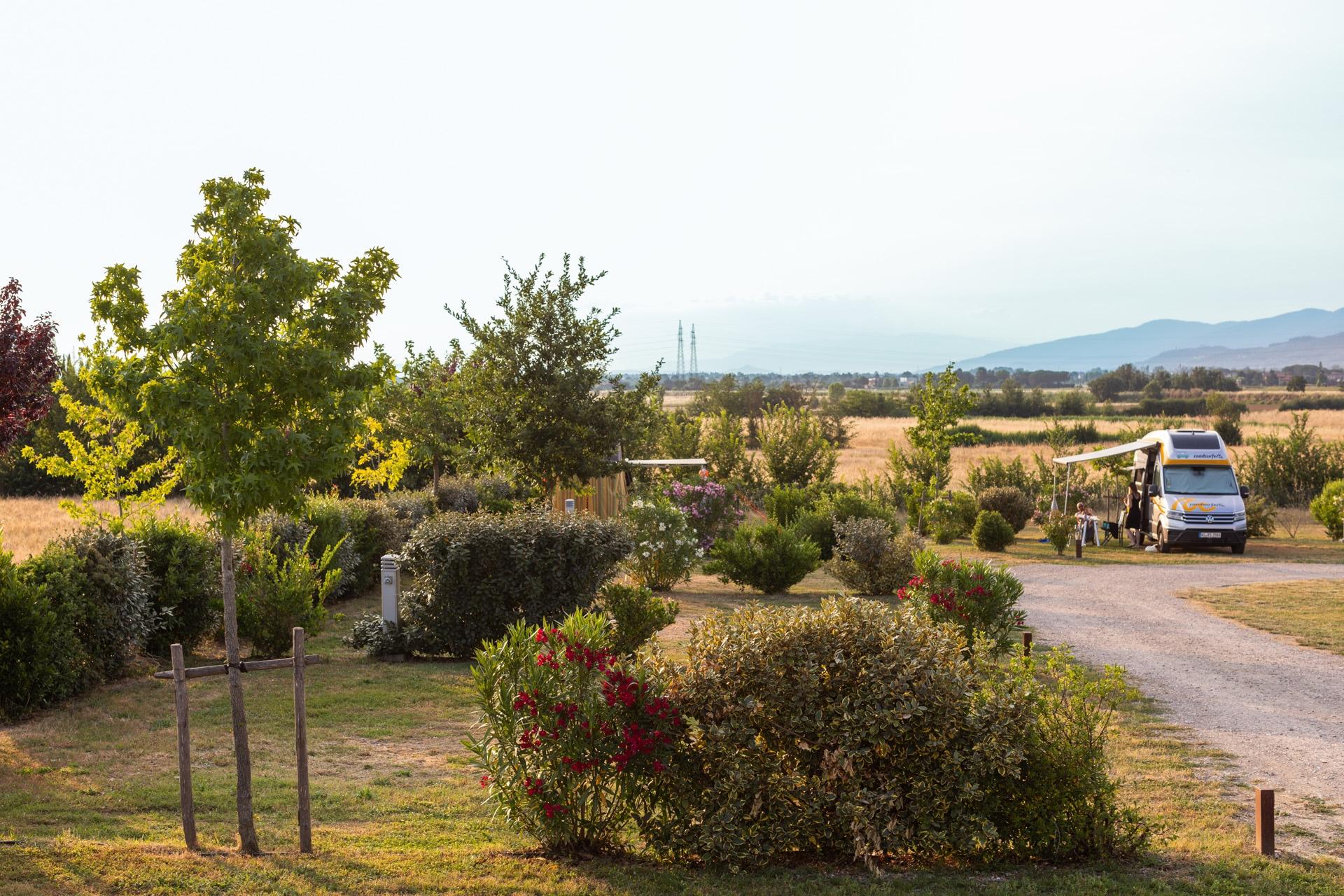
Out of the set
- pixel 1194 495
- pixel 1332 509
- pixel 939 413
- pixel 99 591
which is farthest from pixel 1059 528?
pixel 99 591

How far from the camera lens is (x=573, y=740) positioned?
5.88 meters

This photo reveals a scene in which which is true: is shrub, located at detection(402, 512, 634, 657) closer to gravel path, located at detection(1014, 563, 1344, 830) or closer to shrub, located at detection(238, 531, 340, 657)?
shrub, located at detection(238, 531, 340, 657)

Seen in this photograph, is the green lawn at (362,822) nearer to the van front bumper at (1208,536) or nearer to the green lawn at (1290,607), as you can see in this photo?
the green lawn at (1290,607)

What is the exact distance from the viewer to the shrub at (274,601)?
12125mm

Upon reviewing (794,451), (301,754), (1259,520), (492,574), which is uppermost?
(794,451)

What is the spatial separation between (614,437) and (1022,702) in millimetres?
11917

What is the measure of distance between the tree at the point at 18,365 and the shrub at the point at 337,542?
19.5 ft

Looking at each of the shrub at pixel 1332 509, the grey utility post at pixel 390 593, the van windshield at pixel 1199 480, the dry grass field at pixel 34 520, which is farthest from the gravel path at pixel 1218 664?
the dry grass field at pixel 34 520

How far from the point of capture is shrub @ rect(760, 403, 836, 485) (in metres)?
31.5

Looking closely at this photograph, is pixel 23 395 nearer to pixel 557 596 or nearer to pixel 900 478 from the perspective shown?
pixel 557 596

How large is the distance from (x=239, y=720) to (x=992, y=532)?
22263 mm

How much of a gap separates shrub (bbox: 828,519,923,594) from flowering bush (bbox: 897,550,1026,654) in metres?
5.55

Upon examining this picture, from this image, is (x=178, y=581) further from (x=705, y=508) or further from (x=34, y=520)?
(x=34, y=520)

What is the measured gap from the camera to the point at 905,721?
19.2 ft
